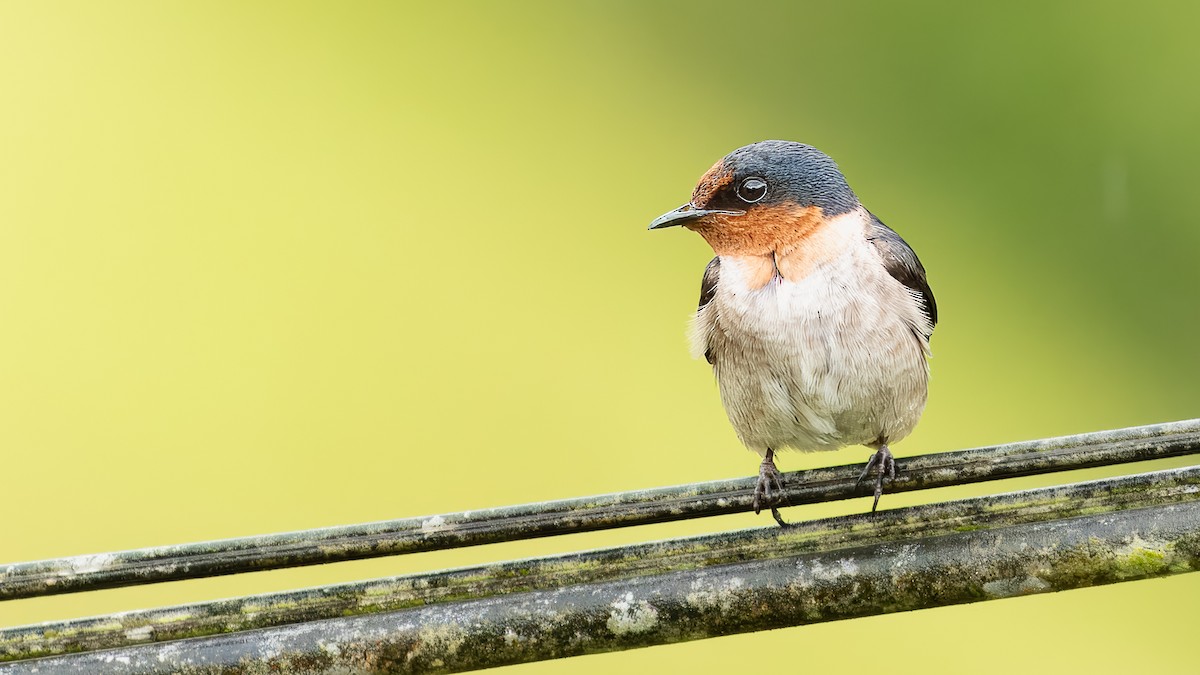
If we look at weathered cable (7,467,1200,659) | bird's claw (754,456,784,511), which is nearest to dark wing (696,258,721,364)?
bird's claw (754,456,784,511)

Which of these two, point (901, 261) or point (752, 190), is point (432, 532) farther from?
point (901, 261)

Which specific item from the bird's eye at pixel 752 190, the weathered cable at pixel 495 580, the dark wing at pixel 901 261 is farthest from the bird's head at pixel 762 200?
the weathered cable at pixel 495 580

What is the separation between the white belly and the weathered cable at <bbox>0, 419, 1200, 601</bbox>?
0.45m

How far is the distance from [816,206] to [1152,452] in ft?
1.93

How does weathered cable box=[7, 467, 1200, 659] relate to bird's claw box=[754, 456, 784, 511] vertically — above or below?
below

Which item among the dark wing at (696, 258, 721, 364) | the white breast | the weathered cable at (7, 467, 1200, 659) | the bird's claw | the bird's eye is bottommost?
the weathered cable at (7, 467, 1200, 659)

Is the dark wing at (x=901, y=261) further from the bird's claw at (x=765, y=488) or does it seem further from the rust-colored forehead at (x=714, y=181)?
the bird's claw at (x=765, y=488)

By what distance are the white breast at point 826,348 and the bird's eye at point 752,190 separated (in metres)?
0.09

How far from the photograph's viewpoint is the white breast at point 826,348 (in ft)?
4.61

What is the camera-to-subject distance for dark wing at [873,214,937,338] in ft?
4.90

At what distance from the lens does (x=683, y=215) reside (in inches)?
54.1

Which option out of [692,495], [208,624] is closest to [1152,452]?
[692,495]

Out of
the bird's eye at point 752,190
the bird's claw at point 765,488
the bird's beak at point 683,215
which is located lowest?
the bird's claw at point 765,488

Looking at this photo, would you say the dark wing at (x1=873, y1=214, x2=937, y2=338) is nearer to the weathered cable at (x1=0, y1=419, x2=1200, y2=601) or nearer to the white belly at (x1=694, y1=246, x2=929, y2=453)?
the white belly at (x1=694, y1=246, x2=929, y2=453)
